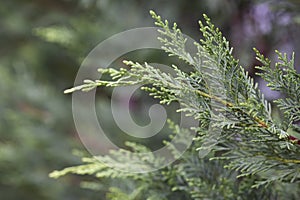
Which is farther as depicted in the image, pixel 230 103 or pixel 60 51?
pixel 60 51

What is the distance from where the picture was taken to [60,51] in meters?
1.92

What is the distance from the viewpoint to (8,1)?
2.23 m

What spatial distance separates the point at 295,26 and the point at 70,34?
0.69 m

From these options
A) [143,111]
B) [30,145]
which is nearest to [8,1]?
[30,145]

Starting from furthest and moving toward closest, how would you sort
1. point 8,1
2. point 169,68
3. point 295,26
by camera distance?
1. point 8,1
2. point 169,68
3. point 295,26

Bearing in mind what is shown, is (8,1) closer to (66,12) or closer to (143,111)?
(66,12)

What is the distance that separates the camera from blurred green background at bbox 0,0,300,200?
1.18 metres

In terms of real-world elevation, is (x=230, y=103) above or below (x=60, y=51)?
below

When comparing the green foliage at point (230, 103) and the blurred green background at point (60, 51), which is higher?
the blurred green background at point (60, 51)

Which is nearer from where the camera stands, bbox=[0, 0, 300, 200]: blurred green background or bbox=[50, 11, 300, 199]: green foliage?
bbox=[50, 11, 300, 199]: green foliage

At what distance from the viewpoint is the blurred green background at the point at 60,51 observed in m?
1.18

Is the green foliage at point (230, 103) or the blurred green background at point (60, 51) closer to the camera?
the green foliage at point (230, 103)

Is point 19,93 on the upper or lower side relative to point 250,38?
upper

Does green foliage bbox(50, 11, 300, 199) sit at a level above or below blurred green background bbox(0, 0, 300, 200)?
below
